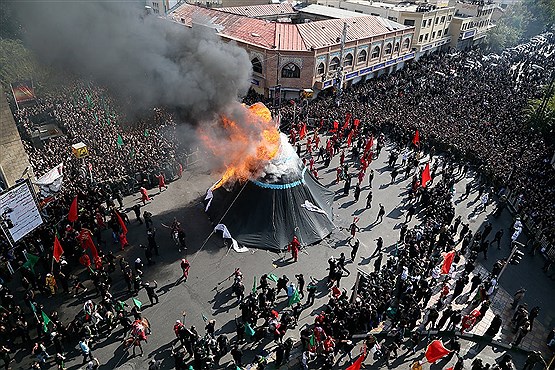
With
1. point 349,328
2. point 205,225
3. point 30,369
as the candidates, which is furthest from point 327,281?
point 30,369

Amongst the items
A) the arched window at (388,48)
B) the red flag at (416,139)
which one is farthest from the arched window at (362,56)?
the red flag at (416,139)

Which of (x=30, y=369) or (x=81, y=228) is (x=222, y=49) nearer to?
(x=81, y=228)

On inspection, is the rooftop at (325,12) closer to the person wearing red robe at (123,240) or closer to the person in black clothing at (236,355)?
the person wearing red robe at (123,240)

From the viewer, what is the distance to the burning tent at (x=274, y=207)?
17672 millimetres

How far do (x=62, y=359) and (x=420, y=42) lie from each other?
50.6 m

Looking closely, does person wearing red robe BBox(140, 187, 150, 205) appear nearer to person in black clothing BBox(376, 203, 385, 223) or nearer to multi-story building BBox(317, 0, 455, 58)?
person in black clothing BBox(376, 203, 385, 223)

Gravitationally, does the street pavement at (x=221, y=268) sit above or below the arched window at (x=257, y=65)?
below

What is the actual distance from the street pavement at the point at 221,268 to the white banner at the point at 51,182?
3.22 metres

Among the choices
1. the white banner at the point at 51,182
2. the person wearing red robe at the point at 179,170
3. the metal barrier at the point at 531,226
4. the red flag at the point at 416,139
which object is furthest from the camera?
the red flag at the point at 416,139

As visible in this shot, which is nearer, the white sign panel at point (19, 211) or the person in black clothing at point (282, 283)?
the white sign panel at point (19, 211)

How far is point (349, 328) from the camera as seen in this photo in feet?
43.3

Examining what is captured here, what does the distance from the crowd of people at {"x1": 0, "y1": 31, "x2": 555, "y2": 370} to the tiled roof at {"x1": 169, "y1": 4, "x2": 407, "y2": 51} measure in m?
5.81

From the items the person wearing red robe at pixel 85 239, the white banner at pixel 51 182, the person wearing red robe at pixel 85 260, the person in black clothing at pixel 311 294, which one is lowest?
the person in black clothing at pixel 311 294

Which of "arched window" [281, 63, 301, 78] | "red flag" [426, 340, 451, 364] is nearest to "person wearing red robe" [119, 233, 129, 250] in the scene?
"red flag" [426, 340, 451, 364]
